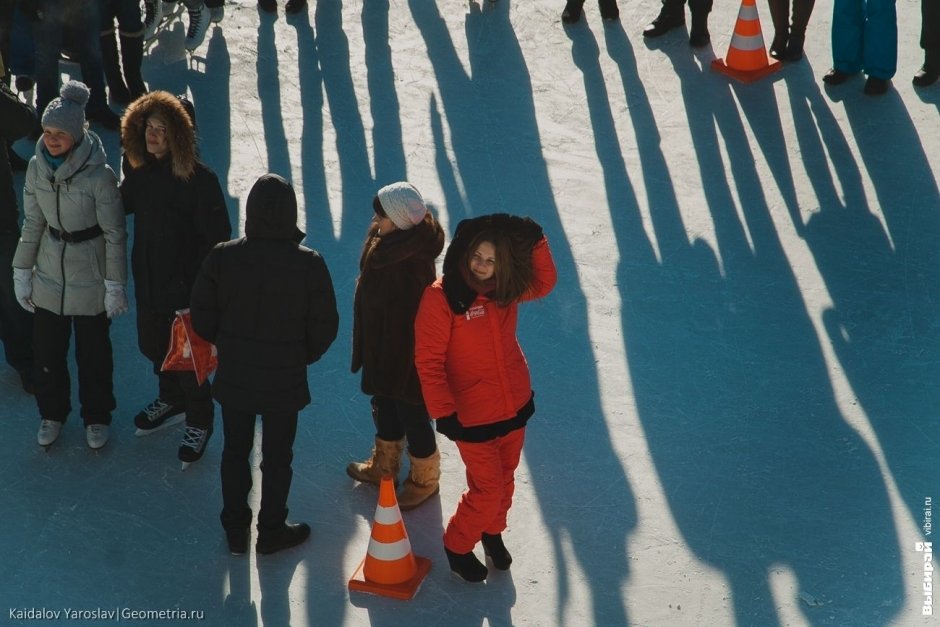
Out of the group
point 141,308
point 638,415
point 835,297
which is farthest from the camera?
point 835,297

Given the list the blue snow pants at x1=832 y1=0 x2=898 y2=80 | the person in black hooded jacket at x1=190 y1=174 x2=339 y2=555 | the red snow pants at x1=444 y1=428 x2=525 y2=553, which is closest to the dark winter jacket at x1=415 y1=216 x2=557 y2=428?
the red snow pants at x1=444 y1=428 x2=525 y2=553

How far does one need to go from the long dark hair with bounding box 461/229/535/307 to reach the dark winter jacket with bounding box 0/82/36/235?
2.19 meters

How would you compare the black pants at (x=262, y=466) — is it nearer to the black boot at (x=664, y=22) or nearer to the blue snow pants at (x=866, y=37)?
the blue snow pants at (x=866, y=37)

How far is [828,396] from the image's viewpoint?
584cm

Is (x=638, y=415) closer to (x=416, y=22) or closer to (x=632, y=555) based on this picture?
(x=632, y=555)

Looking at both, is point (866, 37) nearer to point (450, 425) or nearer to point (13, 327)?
point (450, 425)

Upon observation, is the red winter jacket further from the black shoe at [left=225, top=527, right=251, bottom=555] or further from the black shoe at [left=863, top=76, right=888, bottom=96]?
the black shoe at [left=863, top=76, right=888, bottom=96]

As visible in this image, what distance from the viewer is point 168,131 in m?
5.13

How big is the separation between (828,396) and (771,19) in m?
3.98

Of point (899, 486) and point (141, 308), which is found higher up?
point (141, 308)

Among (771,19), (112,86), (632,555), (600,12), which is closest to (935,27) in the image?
(771,19)

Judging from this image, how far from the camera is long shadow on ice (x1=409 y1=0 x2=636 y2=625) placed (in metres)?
5.12

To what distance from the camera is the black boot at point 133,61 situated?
8398 mm

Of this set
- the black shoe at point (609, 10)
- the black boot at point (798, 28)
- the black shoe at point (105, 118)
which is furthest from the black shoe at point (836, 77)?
the black shoe at point (105, 118)
